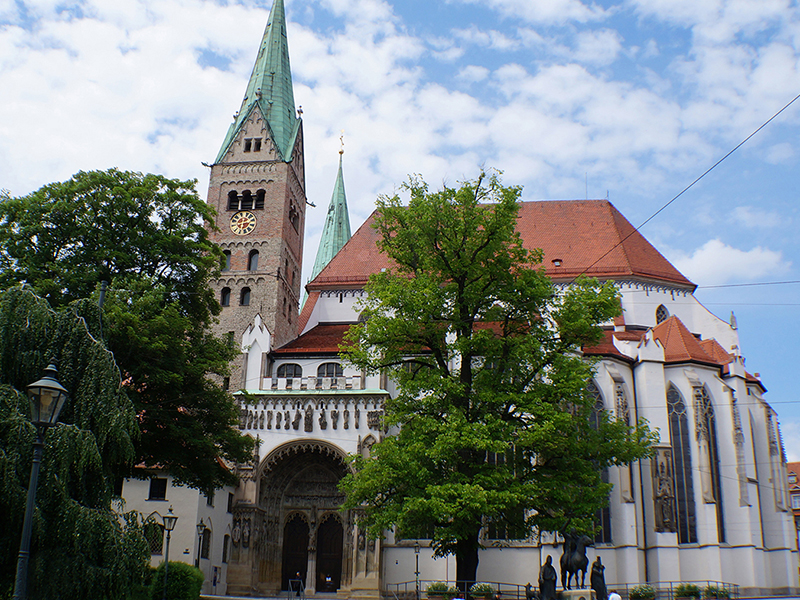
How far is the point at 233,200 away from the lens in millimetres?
37188

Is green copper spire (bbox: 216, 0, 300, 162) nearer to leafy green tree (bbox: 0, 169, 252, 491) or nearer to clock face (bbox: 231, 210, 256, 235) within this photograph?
clock face (bbox: 231, 210, 256, 235)

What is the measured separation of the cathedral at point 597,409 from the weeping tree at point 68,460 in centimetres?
938

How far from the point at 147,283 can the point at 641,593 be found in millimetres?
18875

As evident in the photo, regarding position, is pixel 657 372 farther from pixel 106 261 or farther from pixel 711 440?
pixel 106 261

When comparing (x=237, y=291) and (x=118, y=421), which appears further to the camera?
(x=237, y=291)

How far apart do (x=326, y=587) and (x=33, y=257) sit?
17533 millimetres

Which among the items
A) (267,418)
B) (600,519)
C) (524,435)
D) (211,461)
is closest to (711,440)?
(600,519)

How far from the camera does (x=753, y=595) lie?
26453mm

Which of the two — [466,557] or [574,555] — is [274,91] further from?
[574,555]

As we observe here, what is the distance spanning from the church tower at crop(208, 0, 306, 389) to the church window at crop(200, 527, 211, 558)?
22.9ft

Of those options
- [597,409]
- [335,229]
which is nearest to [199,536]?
[597,409]

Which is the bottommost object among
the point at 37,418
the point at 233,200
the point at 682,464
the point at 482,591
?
the point at 482,591

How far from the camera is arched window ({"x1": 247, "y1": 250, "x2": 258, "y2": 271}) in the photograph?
35.4 meters

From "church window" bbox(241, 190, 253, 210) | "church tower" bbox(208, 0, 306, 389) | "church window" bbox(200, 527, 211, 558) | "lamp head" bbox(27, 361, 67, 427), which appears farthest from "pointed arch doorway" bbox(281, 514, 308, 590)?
"lamp head" bbox(27, 361, 67, 427)
